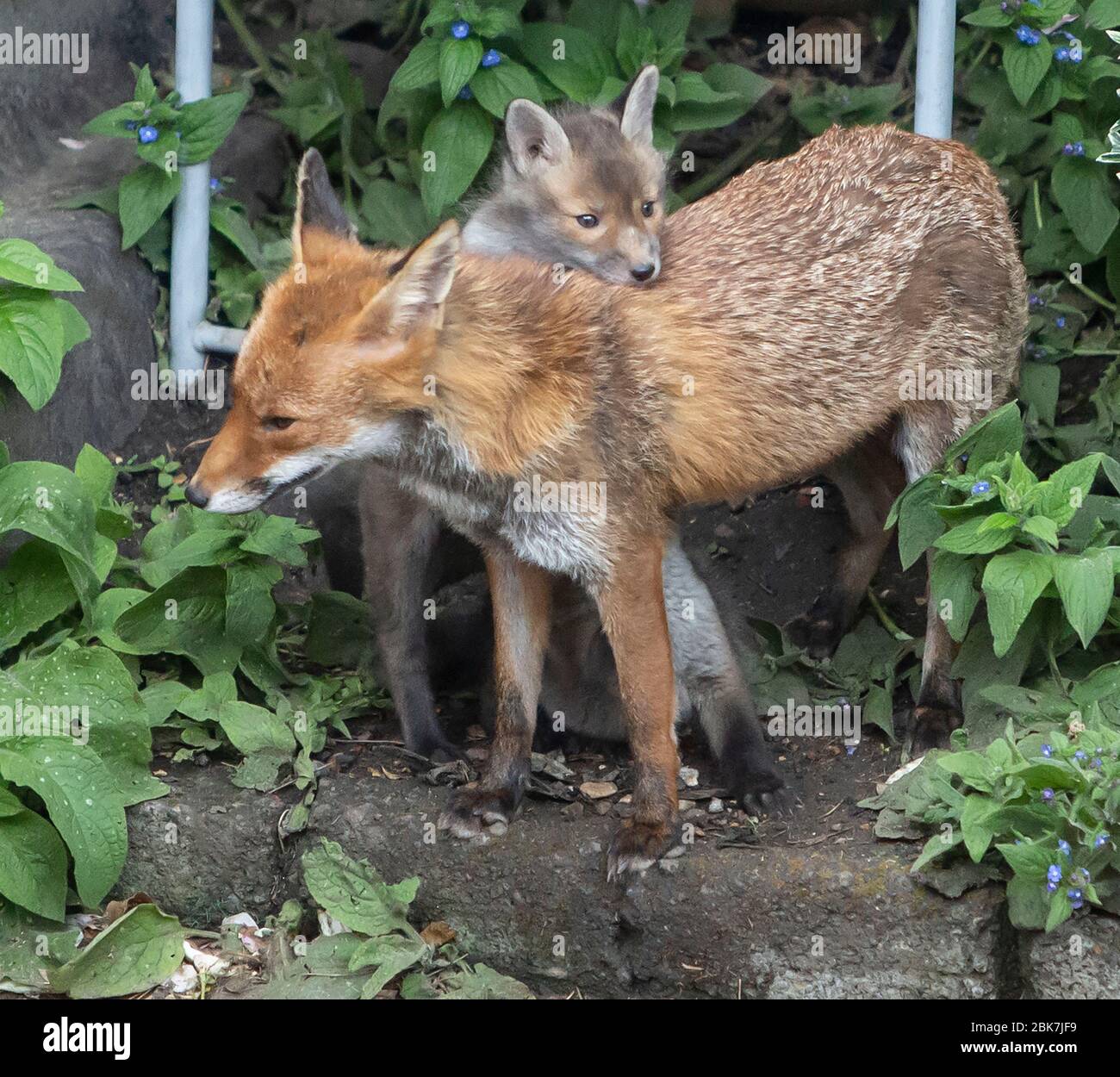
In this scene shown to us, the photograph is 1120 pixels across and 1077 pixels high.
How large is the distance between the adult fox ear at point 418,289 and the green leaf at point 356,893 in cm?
178

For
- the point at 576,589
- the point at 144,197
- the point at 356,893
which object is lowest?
the point at 356,893

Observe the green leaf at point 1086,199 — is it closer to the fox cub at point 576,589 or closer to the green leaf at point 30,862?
the fox cub at point 576,589

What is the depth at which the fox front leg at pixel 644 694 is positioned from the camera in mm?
4734

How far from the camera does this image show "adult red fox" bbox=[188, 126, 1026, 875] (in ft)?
14.3

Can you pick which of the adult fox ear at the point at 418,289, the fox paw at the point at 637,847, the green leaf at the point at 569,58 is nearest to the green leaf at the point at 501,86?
the green leaf at the point at 569,58

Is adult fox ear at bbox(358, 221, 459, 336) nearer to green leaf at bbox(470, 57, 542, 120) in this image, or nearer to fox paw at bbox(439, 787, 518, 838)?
fox paw at bbox(439, 787, 518, 838)

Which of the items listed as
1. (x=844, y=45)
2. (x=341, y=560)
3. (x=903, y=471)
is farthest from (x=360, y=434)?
(x=844, y=45)

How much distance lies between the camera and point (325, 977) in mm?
4648

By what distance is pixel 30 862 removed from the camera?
4719mm

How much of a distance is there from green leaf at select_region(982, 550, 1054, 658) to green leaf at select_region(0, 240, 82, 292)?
3384 millimetres

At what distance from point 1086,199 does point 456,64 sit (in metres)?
2.77

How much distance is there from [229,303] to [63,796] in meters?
2.98

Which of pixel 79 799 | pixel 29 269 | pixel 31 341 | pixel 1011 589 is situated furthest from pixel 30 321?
pixel 1011 589

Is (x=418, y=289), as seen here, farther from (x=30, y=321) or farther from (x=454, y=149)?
(x=454, y=149)
